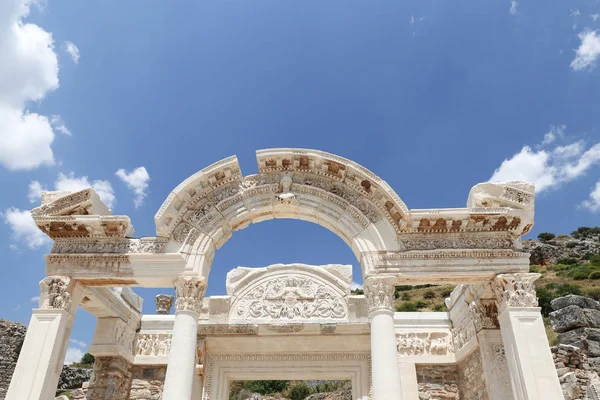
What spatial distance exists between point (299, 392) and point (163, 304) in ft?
37.8

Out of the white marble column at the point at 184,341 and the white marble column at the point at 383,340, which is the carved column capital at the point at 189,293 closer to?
the white marble column at the point at 184,341

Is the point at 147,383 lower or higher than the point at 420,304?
lower

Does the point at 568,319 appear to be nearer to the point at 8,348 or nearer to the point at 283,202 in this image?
the point at 283,202

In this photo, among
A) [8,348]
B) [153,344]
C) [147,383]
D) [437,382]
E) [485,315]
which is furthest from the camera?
[8,348]

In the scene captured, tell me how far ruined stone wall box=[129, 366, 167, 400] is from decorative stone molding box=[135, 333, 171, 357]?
0.34m

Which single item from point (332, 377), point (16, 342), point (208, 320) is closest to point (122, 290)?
point (208, 320)

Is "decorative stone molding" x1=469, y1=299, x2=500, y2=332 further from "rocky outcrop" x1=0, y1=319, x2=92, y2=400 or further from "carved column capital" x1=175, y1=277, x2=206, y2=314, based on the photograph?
"rocky outcrop" x1=0, y1=319, x2=92, y2=400

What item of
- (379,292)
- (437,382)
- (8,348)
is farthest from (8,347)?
(379,292)

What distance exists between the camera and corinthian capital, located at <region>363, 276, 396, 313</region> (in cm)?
754

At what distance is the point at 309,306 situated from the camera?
34.6 ft

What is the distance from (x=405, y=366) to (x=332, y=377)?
1.76 meters

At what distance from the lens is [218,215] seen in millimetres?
8391

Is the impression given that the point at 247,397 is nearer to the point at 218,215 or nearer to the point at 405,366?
the point at 405,366

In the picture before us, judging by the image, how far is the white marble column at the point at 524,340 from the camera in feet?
22.1
